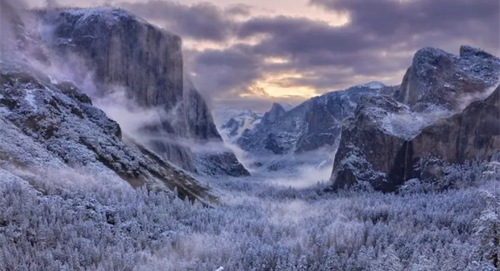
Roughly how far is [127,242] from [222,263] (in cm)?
3993

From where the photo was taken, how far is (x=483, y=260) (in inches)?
2672

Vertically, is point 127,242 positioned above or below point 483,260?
below

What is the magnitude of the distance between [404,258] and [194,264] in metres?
81.9

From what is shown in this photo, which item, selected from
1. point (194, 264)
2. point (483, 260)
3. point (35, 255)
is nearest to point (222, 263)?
point (194, 264)

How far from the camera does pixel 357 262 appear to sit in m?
189

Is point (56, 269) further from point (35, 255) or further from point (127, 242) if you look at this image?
point (127, 242)

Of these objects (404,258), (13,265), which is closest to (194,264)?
(13,265)

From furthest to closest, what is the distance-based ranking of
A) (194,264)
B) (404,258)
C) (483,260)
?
(404,258) → (194,264) → (483,260)

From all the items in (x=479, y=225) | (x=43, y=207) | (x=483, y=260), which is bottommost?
(x=43, y=207)

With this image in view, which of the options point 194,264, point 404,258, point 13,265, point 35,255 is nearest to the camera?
point 13,265

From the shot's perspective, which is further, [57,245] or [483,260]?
[57,245]

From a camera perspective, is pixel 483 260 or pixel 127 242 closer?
pixel 483 260

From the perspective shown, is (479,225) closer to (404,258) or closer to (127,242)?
(404,258)

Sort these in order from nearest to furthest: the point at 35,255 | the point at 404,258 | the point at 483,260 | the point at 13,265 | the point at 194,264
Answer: the point at 483,260, the point at 13,265, the point at 35,255, the point at 194,264, the point at 404,258
